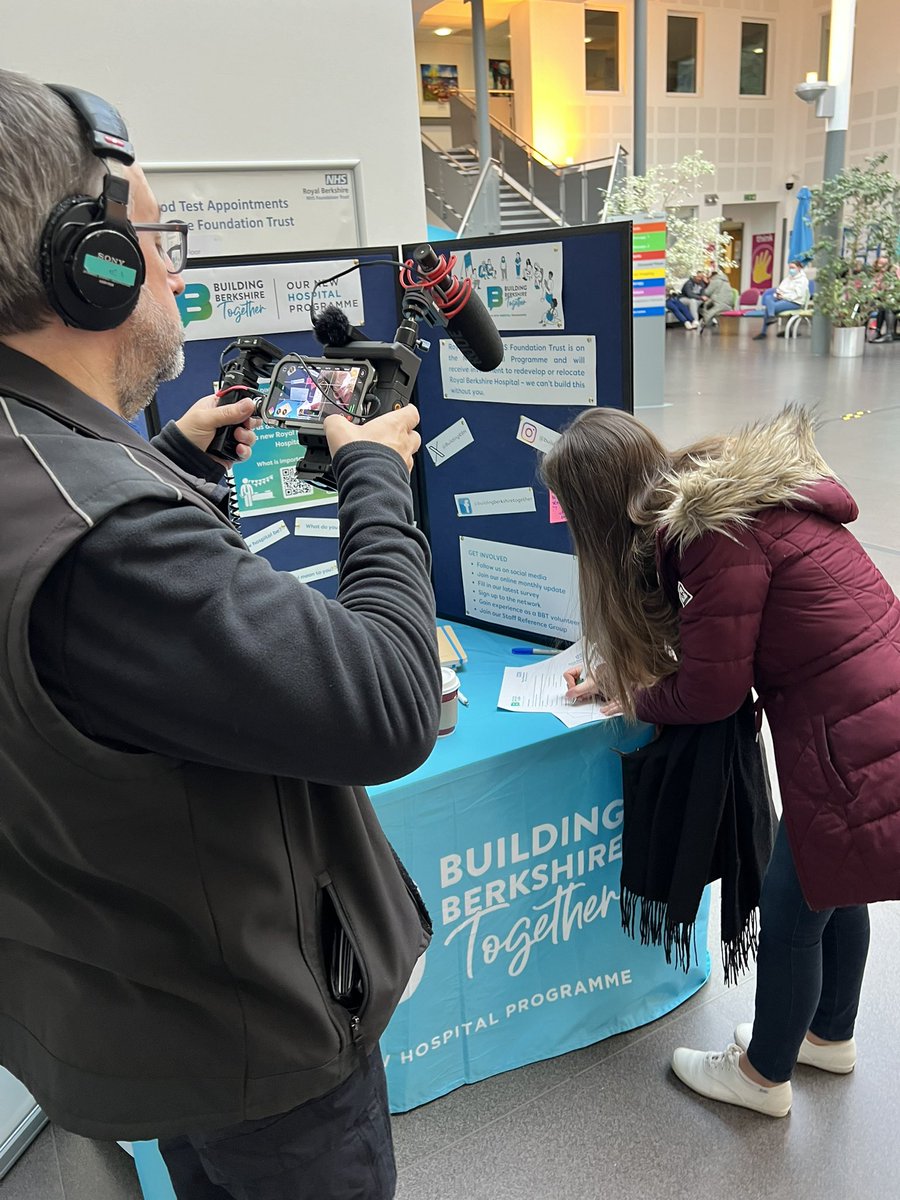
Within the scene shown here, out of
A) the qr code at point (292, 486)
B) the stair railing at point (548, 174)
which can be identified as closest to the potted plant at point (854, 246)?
the stair railing at point (548, 174)

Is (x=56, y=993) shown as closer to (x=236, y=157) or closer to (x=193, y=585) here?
(x=193, y=585)

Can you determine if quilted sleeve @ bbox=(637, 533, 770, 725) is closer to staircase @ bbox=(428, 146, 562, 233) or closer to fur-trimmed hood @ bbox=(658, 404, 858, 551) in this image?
fur-trimmed hood @ bbox=(658, 404, 858, 551)

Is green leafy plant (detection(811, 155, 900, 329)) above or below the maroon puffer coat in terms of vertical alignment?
above

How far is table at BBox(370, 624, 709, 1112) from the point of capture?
151 cm

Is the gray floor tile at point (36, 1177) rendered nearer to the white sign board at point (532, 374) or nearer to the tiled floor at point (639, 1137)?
the tiled floor at point (639, 1137)

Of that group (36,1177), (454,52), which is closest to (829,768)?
(36,1177)

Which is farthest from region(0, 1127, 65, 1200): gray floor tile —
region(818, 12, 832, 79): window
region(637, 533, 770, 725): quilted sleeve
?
region(818, 12, 832, 79): window

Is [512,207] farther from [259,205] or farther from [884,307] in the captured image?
[259,205]

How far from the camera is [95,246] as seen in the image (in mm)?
613

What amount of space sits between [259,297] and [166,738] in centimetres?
134

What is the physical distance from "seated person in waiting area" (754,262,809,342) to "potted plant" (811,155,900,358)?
3.46m

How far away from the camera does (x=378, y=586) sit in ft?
2.32

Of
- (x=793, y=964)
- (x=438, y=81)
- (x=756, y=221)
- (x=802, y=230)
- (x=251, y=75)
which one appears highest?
(x=438, y=81)

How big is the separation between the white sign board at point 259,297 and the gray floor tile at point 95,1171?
1.54 m
